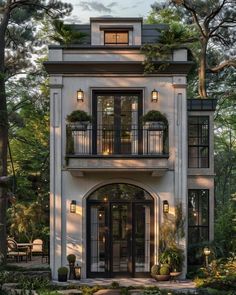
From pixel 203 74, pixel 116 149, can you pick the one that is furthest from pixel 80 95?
pixel 203 74

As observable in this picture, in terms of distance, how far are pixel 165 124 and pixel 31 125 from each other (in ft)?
44.2

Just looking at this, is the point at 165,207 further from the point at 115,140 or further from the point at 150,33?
the point at 150,33

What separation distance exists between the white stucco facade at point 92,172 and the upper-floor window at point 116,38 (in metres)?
1.43

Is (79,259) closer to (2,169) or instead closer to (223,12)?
(2,169)

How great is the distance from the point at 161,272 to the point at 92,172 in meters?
3.73

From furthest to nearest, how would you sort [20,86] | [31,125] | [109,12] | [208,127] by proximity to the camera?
[109,12]
[31,125]
[20,86]
[208,127]

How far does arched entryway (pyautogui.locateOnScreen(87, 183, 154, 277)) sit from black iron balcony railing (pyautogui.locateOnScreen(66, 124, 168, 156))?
119 centimetres

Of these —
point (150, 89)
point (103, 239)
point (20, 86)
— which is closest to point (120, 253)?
point (103, 239)

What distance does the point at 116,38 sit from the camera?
1739cm

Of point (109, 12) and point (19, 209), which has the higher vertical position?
point (109, 12)

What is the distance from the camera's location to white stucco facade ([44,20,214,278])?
15781mm

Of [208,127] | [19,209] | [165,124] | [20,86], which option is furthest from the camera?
[20,86]

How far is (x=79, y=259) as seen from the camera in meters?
15.7

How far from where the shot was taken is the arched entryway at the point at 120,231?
52.1 ft
